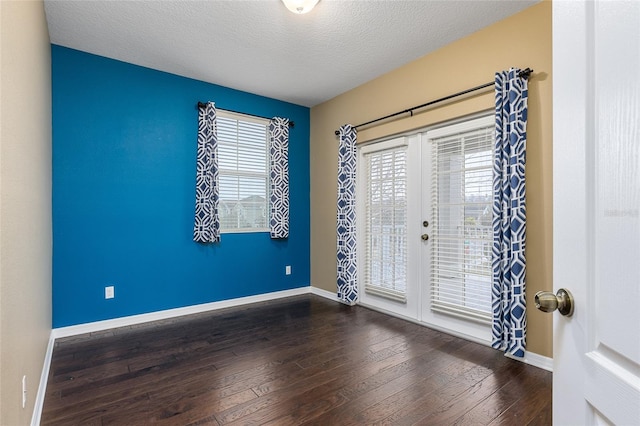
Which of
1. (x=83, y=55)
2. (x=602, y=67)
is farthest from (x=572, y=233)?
(x=83, y=55)

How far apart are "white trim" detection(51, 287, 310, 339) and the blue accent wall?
56 mm

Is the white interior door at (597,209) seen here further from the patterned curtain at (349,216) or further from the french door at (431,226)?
the patterned curtain at (349,216)

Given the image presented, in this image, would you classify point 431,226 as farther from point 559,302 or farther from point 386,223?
point 559,302

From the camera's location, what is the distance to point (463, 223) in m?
2.99

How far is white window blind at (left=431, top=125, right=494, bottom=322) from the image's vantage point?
281cm

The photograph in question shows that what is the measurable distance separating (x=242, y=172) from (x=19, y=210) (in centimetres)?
284

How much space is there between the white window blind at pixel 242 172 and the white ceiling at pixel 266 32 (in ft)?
2.22

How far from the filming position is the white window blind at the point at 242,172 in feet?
13.4

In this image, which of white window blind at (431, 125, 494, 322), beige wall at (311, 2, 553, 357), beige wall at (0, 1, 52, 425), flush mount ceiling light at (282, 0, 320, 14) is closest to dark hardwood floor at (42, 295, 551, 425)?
white window blind at (431, 125, 494, 322)

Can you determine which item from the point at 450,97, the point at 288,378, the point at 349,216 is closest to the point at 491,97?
the point at 450,97

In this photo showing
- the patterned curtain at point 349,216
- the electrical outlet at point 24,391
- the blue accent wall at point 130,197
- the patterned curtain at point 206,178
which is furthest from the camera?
the patterned curtain at point 349,216

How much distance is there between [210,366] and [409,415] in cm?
147

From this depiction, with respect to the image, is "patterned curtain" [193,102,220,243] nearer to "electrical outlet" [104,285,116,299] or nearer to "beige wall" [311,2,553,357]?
"electrical outlet" [104,285,116,299]

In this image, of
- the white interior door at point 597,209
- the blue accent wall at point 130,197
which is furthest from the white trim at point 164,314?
the white interior door at point 597,209
